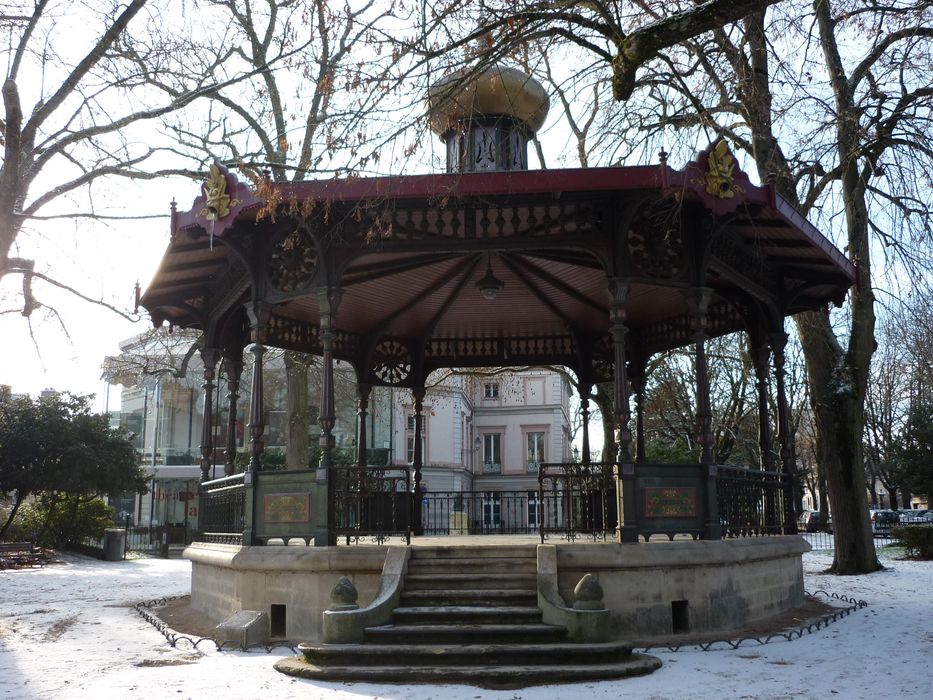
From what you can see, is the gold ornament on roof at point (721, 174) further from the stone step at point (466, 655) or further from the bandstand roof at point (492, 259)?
the stone step at point (466, 655)

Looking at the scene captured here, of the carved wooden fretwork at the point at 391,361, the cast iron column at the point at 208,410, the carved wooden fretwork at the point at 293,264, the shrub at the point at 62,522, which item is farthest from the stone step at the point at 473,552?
the shrub at the point at 62,522

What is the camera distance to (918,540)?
24422mm

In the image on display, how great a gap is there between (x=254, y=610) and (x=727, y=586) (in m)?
5.58

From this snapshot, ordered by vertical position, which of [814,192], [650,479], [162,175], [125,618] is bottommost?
[125,618]

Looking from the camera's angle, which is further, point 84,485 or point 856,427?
point 84,485

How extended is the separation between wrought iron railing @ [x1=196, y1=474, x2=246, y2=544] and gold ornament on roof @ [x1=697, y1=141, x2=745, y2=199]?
22.2ft

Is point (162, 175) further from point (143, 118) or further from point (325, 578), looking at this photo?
point (325, 578)

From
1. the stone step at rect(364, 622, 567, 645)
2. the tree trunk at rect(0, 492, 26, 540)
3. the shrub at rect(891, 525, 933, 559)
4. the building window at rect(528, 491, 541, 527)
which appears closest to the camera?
the stone step at rect(364, 622, 567, 645)

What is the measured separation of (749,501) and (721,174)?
458 centimetres

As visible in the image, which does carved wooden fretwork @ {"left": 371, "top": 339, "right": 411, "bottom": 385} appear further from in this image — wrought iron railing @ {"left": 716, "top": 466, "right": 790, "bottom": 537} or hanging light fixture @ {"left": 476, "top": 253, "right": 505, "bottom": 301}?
wrought iron railing @ {"left": 716, "top": 466, "right": 790, "bottom": 537}

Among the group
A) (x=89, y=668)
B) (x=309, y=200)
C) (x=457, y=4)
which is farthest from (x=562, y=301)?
(x=89, y=668)

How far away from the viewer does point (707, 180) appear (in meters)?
10.1

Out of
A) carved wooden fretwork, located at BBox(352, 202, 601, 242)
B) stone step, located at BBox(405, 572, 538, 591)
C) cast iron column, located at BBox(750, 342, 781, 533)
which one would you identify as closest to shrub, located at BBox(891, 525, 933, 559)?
cast iron column, located at BBox(750, 342, 781, 533)

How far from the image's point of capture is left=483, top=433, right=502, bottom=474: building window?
61688 mm
